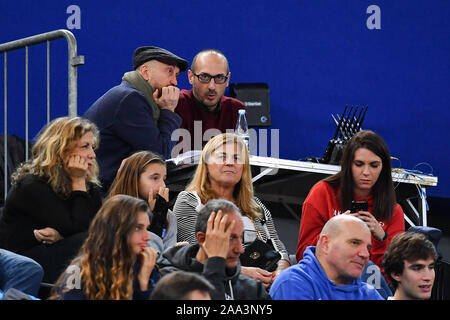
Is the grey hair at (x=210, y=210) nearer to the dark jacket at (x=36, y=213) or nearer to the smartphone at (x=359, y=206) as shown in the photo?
the dark jacket at (x=36, y=213)

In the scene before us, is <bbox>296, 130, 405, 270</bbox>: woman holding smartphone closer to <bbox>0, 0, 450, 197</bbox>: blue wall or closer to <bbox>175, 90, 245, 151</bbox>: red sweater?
<bbox>175, 90, 245, 151</bbox>: red sweater

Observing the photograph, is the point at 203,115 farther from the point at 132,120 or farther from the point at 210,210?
the point at 210,210

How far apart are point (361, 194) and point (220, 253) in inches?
52.7

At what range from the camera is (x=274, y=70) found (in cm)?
717

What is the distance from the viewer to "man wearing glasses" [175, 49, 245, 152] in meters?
4.74

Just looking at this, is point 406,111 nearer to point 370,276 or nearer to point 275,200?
point 275,200

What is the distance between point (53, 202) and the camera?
11.2ft

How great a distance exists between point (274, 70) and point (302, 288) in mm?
4221

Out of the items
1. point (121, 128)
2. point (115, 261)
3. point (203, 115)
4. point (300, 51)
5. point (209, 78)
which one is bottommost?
point (115, 261)

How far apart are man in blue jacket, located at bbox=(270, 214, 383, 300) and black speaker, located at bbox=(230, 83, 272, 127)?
3640mm

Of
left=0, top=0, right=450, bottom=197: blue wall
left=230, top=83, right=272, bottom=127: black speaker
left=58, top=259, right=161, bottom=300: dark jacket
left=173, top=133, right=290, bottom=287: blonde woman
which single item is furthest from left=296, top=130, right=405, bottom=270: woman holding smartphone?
left=0, top=0, right=450, bottom=197: blue wall

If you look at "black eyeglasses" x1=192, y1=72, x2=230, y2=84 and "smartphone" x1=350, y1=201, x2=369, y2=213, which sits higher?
"black eyeglasses" x1=192, y1=72, x2=230, y2=84

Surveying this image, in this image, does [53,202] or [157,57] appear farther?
[157,57]

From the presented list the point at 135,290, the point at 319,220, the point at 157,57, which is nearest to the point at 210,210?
the point at 135,290
